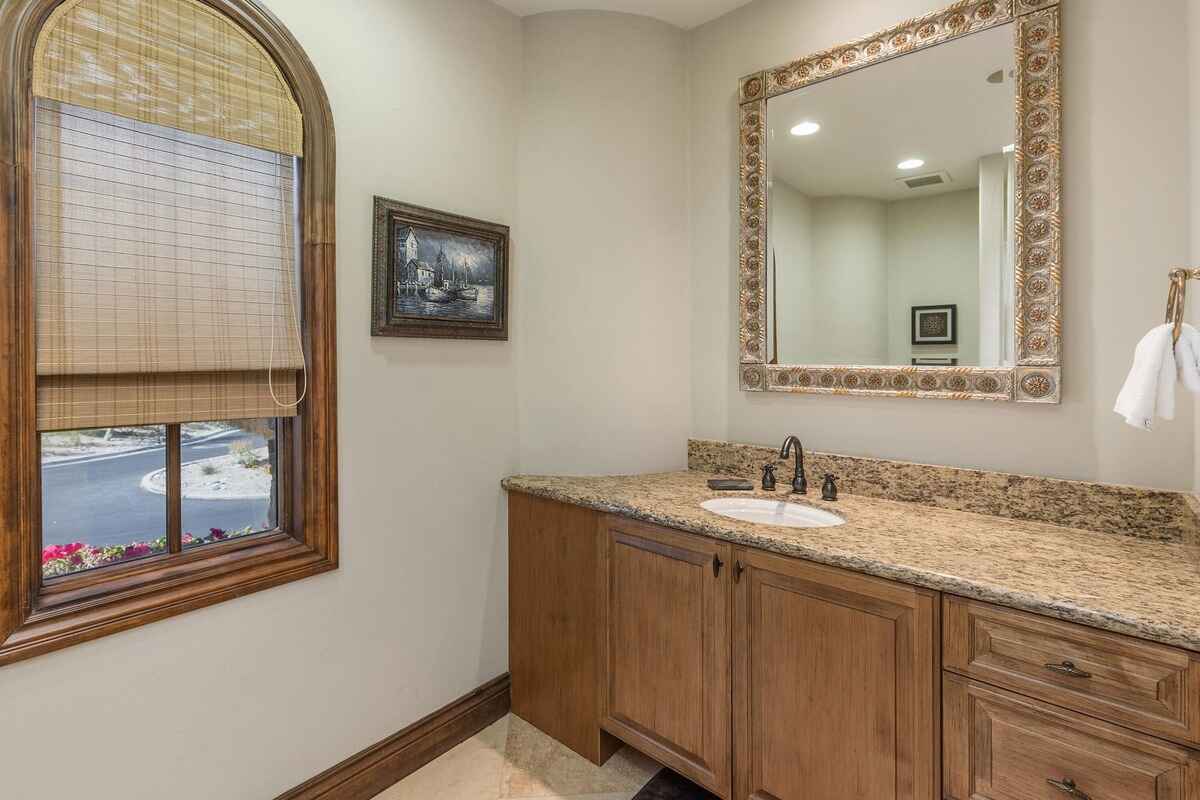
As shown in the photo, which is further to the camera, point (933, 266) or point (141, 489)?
point (933, 266)

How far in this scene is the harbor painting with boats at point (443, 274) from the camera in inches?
79.9

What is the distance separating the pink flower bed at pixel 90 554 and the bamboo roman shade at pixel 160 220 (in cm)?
31

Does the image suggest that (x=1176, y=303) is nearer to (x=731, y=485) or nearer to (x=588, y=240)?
(x=731, y=485)

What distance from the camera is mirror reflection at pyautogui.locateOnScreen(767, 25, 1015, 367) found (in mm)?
1851

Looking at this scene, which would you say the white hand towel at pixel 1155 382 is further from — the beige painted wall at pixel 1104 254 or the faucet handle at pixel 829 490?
the faucet handle at pixel 829 490

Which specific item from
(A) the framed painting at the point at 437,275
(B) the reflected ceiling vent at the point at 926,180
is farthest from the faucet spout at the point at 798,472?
(A) the framed painting at the point at 437,275

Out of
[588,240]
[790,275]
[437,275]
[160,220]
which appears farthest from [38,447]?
[790,275]

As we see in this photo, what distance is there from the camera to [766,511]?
205cm

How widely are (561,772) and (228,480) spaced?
1.40m

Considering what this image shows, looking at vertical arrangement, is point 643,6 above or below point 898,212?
above

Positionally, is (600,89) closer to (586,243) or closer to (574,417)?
(586,243)

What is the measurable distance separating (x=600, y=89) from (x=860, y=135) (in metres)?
0.99

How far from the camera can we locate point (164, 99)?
1506mm

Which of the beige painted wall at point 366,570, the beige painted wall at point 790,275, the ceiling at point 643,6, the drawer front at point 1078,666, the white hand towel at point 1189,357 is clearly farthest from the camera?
the ceiling at point 643,6
